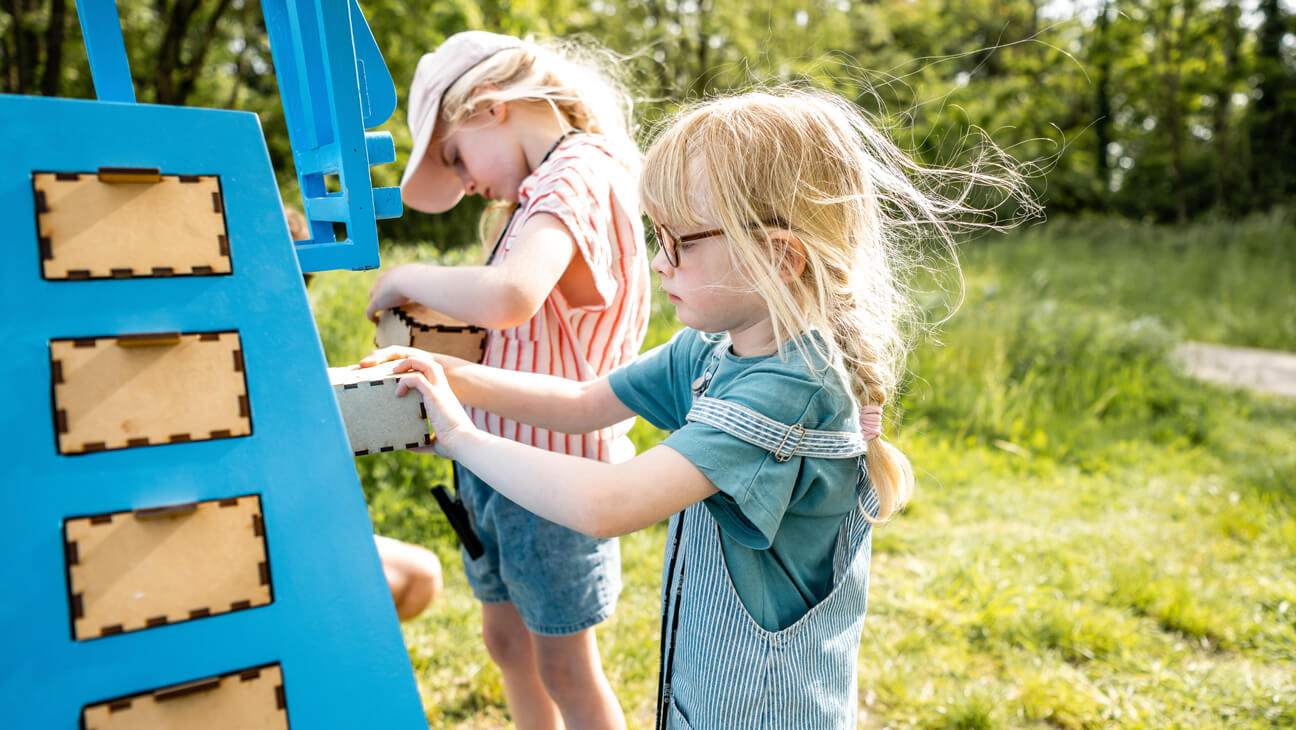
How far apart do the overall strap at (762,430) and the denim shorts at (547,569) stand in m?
0.63

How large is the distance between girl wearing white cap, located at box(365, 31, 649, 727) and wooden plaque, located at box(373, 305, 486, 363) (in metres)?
0.04

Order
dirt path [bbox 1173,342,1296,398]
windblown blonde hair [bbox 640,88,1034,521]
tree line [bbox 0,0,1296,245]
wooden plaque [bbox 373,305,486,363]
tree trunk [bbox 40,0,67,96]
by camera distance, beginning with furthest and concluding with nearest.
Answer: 1. tree line [bbox 0,0,1296,245]
2. tree trunk [bbox 40,0,67,96]
3. dirt path [bbox 1173,342,1296,398]
4. wooden plaque [bbox 373,305,486,363]
5. windblown blonde hair [bbox 640,88,1034,521]

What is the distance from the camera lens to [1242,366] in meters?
7.88

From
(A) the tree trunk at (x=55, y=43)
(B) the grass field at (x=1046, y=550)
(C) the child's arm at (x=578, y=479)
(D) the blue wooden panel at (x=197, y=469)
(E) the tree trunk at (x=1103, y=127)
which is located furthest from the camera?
(E) the tree trunk at (x=1103, y=127)

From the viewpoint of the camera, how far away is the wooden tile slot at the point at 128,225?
34.8 inches

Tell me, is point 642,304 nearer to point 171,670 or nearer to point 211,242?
point 211,242

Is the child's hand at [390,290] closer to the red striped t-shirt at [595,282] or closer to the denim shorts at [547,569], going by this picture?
the red striped t-shirt at [595,282]

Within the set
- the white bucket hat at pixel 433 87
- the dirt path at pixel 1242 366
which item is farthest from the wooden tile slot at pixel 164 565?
the dirt path at pixel 1242 366

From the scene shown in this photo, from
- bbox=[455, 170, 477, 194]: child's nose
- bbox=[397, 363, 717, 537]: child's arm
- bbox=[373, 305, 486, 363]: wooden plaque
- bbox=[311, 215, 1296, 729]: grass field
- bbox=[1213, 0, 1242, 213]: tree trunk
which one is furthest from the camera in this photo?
bbox=[1213, 0, 1242, 213]: tree trunk

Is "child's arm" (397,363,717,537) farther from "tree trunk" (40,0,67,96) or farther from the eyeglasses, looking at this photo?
"tree trunk" (40,0,67,96)

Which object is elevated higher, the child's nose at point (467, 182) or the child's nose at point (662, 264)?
the child's nose at point (662, 264)

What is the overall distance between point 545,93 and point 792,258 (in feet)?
2.50

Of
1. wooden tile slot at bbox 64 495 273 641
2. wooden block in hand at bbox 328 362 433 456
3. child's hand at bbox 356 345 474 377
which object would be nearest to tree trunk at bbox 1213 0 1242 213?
child's hand at bbox 356 345 474 377

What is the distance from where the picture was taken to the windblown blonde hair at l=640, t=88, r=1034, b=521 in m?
1.25
